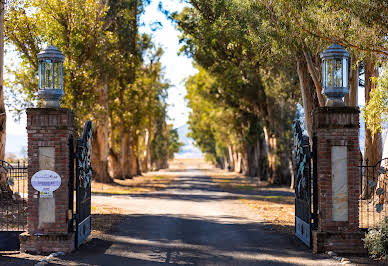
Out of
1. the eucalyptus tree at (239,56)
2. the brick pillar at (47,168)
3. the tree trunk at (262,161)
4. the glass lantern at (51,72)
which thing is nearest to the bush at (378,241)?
the brick pillar at (47,168)

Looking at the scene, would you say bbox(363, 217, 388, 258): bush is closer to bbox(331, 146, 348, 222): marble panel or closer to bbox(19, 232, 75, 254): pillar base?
bbox(331, 146, 348, 222): marble panel

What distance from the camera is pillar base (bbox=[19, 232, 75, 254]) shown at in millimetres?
11367

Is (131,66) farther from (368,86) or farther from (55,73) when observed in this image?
(55,73)

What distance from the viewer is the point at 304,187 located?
40.2 ft

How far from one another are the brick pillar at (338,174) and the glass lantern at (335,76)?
0.42 metres

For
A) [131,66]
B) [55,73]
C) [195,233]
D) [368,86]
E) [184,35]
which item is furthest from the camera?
[131,66]

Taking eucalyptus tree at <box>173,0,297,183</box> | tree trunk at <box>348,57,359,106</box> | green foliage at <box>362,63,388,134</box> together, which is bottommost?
green foliage at <box>362,63,388,134</box>

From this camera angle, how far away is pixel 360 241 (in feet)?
37.3

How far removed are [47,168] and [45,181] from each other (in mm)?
272

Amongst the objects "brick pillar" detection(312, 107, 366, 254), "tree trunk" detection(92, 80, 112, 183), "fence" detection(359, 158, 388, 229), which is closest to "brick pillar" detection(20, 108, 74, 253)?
"brick pillar" detection(312, 107, 366, 254)

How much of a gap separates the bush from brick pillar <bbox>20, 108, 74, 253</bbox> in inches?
234

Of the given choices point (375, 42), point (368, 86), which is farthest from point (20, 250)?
point (368, 86)

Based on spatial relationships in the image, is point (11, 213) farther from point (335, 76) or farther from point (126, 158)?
point (126, 158)

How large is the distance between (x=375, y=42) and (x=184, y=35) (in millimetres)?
16210
